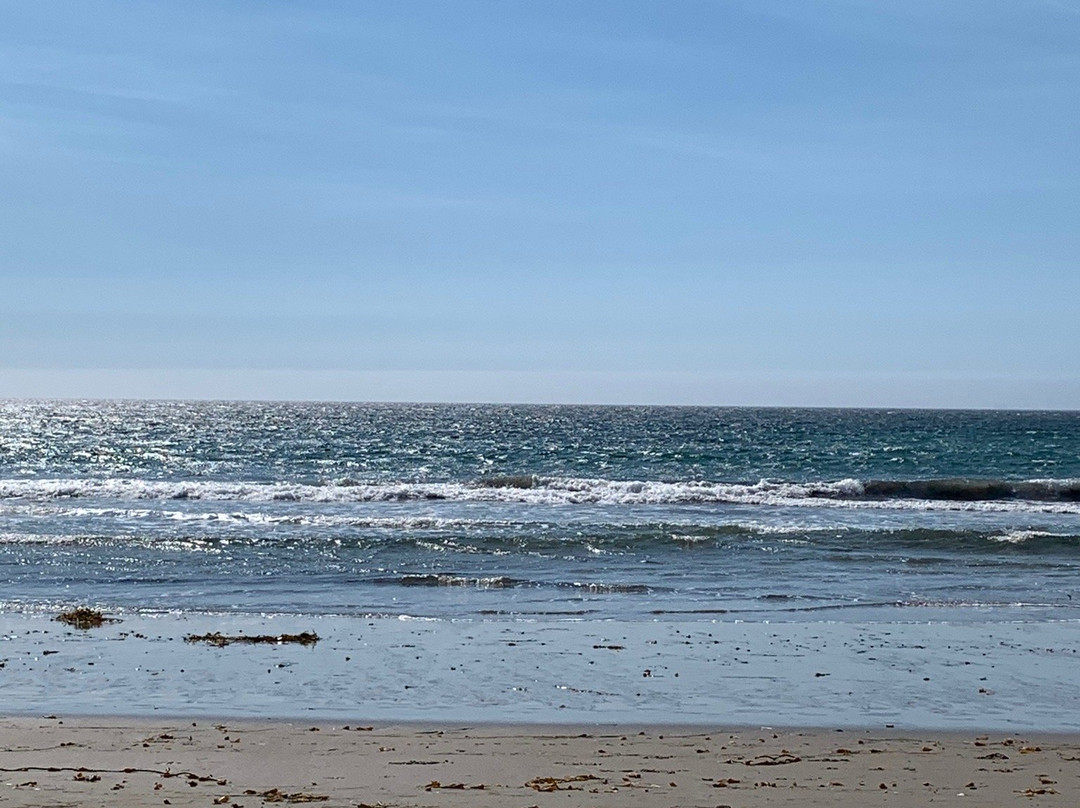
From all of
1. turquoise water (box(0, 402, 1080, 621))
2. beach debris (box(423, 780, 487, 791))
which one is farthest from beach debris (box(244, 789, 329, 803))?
turquoise water (box(0, 402, 1080, 621))

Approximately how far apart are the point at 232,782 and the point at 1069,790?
578 centimetres

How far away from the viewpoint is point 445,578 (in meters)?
19.3

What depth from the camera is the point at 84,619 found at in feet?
47.6

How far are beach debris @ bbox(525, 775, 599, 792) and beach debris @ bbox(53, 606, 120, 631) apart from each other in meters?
8.31

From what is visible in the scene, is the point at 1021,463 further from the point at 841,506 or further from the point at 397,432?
the point at 397,432

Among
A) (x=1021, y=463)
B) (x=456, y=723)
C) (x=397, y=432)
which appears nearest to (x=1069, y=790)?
(x=456, y=723)

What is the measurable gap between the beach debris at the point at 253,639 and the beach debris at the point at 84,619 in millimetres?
1567

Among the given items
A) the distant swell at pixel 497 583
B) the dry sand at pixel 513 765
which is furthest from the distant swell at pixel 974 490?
the dry sand at pixel 513 765

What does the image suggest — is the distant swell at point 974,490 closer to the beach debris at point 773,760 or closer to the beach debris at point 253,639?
the beach debris at point 253,639

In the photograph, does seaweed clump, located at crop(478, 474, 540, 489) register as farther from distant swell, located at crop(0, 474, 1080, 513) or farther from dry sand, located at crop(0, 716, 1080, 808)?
dry sand, located at crop(0, 716, 1080, 808)

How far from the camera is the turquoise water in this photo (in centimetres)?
1728

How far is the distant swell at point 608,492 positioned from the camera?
36500mm

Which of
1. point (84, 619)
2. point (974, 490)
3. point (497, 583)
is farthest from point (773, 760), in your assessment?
point (974, 490)

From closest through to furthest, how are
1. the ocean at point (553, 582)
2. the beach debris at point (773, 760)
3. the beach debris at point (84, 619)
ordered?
the beach debris at point (773, 760) < the ocean at point (553, 582) < the beach debris at point (84, 619)
